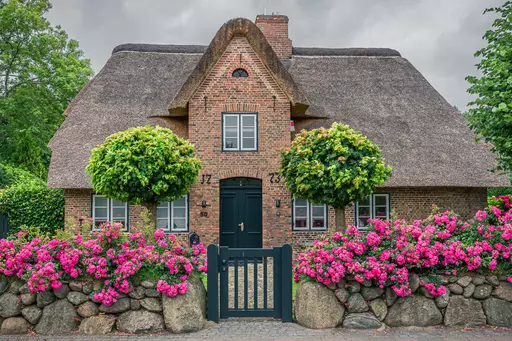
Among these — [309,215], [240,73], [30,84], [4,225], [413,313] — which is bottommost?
[413,313]

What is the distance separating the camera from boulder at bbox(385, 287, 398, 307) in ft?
22.1

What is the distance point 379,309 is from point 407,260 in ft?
2.70

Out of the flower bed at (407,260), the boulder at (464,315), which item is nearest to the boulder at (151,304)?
the flower bed at (407,260)

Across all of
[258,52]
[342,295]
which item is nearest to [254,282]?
[342,295]

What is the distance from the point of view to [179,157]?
1092cm

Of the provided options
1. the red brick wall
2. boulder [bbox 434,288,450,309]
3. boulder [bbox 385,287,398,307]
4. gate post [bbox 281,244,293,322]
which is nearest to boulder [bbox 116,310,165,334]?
gate post [bbox 281,244,293,322]

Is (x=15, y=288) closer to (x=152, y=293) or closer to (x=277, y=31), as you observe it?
(x=152, y=293)

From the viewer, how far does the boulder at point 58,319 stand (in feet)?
21.4

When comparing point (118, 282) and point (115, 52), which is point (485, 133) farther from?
point (115, 52)

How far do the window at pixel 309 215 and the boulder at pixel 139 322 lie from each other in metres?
8.07

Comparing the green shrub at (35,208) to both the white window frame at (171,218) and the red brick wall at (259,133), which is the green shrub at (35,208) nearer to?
the white window frame at (171,218)

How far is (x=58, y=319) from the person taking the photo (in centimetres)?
655

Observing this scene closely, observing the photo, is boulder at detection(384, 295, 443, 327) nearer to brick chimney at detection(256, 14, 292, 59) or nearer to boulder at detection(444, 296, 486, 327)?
boulder at detection(444, 296, 486, 327)

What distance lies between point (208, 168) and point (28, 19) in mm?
16962
